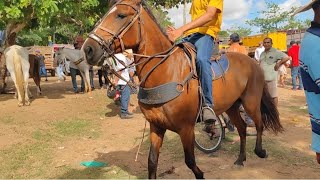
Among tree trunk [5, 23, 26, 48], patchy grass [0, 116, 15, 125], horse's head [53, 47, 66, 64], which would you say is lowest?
patchy grass [0, 116, 15, 125]

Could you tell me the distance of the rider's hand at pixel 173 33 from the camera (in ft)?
12.0

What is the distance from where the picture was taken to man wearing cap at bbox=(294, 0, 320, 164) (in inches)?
88.1

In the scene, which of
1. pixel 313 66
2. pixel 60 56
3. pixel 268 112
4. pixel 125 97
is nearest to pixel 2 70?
pixel 60 56

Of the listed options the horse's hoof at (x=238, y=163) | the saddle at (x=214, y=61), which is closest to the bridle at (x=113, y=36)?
the saddle at (x=214, y=61)

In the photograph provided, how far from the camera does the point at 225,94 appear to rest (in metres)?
4.57

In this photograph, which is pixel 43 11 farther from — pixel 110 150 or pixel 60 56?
pixel 60 56

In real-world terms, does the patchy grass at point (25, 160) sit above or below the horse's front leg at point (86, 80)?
below

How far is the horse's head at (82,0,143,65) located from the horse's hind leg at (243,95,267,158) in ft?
8.37

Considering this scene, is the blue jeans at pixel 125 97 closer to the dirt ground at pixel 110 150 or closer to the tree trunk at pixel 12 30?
the dirt ground at pixel 110 150

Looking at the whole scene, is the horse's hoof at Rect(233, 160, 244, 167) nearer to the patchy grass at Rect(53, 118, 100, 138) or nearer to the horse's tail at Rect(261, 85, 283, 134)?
the horse's tail at Rect(261, 85, 283, 134)

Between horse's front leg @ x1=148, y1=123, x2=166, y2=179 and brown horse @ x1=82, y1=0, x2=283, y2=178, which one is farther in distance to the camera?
horse's front leg @ x1=148, y1=123, x2=166, y2=179

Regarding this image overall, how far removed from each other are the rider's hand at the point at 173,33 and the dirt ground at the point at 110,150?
2.06 metres

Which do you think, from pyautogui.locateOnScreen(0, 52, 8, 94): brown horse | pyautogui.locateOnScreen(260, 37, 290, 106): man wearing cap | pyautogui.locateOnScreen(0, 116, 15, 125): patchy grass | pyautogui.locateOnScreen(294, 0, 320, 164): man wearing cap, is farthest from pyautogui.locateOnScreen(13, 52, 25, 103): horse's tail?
pyautogui.locateOnScreen(294, 0, 320, 164): man wearing cap

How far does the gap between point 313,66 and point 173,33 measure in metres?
1.78
